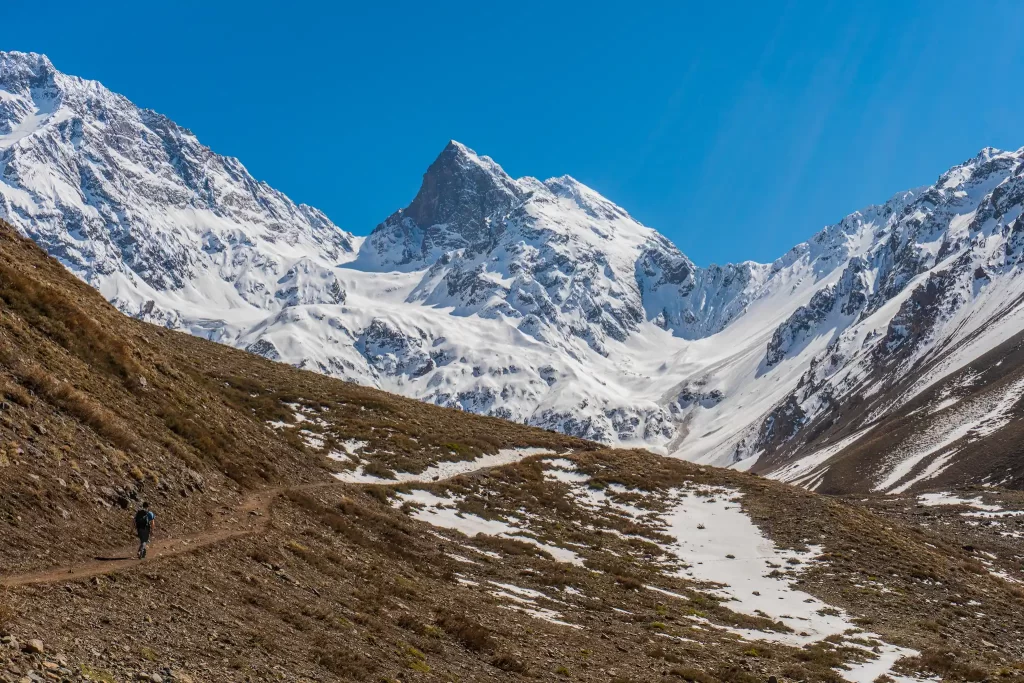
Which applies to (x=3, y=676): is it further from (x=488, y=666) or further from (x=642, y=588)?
(x=642, y=588)

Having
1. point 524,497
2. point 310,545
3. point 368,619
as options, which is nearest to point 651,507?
point 524,497

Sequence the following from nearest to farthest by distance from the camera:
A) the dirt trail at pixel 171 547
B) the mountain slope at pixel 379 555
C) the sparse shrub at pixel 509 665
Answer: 1. the dirt trail at pixel 171 547
2. the mountain slope at pixel 379 555
3. the sparse shrub at pixel 509 665

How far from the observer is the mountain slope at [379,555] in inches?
690

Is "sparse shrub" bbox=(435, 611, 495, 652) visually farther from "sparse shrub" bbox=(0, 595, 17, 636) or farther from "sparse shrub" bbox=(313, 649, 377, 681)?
"sparse shrub" bbox=(0, 595, 17, 636)

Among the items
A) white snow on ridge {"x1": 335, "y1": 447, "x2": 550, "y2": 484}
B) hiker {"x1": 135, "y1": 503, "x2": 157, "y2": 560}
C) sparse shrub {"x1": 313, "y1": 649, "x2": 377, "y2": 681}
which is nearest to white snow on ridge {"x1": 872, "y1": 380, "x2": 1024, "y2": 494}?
white snow on ridge {"x1": 335, "y1": 447, "x2": 550, "y2": 484}

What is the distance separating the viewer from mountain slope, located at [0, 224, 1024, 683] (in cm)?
1752

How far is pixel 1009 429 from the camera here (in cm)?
14450

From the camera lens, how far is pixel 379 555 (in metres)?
28.9

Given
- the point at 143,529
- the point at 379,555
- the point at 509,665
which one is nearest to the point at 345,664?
the point at 509,665

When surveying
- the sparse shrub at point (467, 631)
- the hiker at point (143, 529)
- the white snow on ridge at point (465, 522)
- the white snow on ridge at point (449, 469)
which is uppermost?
the white snow on ridge at point (449, 469)

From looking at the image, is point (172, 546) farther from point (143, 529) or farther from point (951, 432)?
point (951, 432)

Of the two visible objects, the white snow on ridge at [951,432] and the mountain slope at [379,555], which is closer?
the mountain slope at [379,555]

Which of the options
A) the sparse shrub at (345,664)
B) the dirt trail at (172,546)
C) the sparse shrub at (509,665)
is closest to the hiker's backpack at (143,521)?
the dirt trail at (172,546)

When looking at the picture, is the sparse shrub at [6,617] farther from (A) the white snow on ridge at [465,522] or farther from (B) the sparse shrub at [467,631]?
(A) the white snow on ridge at [465,522]
